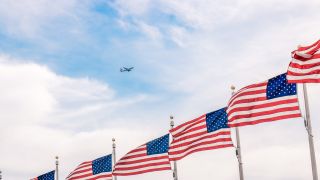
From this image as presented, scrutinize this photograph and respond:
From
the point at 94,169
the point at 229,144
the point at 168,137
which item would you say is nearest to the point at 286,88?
the point at 229,144

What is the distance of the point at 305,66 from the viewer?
90.6 ft

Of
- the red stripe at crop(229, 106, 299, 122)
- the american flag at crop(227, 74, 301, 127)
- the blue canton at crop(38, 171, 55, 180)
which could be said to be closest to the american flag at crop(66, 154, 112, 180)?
the blue canton at crop(38, 171, 55, 180)

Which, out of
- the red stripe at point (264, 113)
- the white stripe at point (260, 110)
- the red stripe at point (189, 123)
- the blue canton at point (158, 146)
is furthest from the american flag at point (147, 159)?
the red stripe at point (264, 113)

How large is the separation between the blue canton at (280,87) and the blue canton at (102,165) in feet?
59.2

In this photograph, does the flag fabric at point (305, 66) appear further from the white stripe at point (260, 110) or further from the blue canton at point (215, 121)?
the blue canton at point (215, 121)

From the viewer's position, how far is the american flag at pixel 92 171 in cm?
4441

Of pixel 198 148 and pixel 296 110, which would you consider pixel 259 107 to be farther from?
pixel 198 148

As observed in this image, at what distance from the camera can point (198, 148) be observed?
3391 centimetres

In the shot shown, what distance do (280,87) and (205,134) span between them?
217 inches

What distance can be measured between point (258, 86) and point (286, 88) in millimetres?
1370

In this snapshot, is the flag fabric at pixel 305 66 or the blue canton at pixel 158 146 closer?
the flag fabric at pixel 305 66

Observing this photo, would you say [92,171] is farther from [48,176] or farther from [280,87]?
[280,87]

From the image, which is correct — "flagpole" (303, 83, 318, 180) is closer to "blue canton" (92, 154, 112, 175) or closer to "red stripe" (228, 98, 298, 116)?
"red stripe" (228, 98, 298, 116)

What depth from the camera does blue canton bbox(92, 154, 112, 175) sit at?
146 feet
